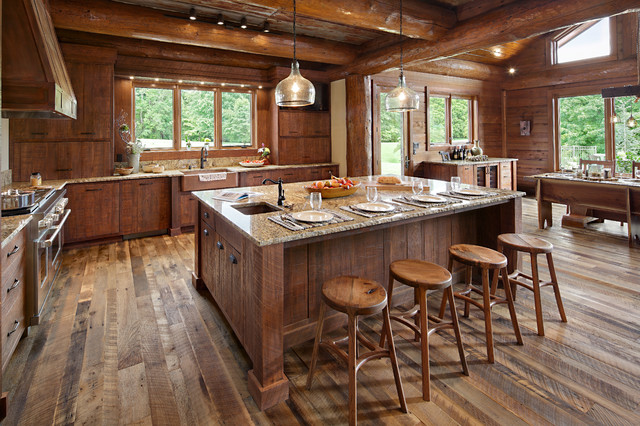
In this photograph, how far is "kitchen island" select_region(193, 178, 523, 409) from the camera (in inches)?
75.8

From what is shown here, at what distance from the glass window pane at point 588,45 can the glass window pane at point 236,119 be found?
6768mm

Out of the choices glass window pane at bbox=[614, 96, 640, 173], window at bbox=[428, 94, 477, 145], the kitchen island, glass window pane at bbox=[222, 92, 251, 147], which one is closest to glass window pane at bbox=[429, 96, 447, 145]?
window at bbox=[428, 94, 477, 145]

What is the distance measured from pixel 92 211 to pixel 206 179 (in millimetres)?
1546

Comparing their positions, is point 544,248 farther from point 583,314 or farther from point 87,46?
point 87,46

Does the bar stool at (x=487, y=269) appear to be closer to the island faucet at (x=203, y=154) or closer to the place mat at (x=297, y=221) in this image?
the place mat at (x=297, y=221)

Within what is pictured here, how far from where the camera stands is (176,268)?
4.00 m

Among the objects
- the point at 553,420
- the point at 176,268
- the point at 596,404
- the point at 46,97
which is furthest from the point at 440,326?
the point at 46,97

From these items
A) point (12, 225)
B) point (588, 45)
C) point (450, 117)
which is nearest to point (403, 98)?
point (12, 225)

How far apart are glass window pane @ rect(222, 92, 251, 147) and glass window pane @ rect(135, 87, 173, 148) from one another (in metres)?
0.91

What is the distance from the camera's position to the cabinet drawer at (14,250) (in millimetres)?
2123

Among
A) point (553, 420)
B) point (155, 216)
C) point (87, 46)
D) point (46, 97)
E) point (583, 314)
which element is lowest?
point (553, 420)

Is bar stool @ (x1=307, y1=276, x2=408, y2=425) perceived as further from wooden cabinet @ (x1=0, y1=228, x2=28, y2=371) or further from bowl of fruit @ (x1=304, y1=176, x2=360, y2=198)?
wooden cabinet @ (x1=0, y1=228, x2=28, y2=371)

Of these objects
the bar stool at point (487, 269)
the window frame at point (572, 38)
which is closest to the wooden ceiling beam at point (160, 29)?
the bar stool at point (487, 269)

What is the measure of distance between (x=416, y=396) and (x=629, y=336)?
1676 millimetres
